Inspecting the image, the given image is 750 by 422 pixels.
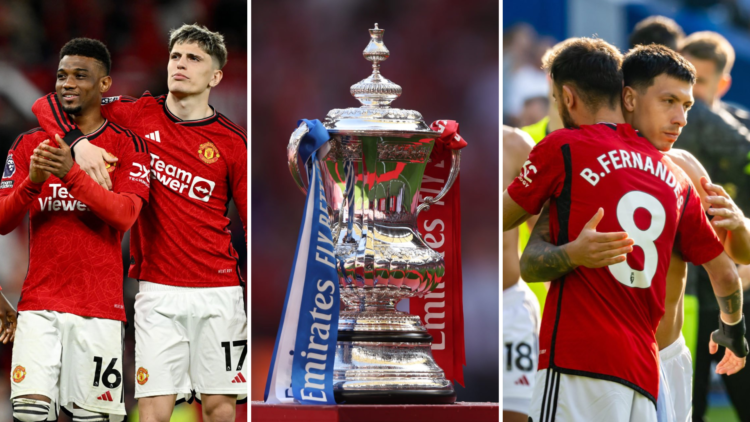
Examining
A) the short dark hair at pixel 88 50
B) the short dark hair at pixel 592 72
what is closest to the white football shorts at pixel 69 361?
the short dark hair at pixel 88 50

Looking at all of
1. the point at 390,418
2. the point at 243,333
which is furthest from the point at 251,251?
A: the point at 390,418

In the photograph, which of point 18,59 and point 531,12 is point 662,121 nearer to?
point 531,12

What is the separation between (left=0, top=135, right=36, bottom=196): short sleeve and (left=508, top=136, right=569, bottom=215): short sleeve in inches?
70.3

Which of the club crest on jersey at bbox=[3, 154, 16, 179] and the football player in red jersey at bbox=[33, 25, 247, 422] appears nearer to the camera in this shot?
the club crest on jersey at bbox=[3, 154, 16, 179]

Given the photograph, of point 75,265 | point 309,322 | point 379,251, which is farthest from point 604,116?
point 75,265

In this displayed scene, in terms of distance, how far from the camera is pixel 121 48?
4.01 m

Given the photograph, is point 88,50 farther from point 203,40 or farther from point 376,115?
point 376,115

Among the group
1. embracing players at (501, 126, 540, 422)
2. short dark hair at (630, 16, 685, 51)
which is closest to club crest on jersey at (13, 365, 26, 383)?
embracing players at (501, 126, 540, 422)

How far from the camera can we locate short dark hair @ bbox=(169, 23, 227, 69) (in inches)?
146

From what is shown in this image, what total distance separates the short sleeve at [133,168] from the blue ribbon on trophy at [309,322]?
0.84m

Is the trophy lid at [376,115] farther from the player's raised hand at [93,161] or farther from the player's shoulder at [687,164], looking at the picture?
the player's shoulder at [687,164]

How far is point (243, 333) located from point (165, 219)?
545mm

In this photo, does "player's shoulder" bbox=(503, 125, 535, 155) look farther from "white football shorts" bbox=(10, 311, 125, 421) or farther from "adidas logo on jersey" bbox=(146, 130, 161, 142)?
"white football shorts" bbox=(10, 311, 125, 421)

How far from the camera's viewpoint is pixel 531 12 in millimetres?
4215
